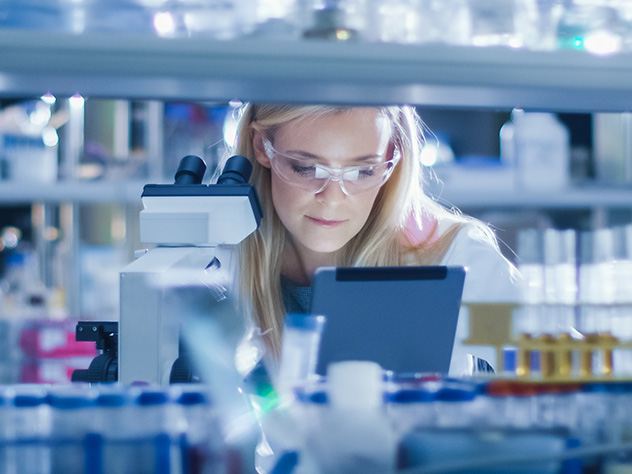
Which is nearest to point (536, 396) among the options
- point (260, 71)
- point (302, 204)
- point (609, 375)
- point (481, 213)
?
point (609, 375)

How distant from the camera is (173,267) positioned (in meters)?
0.68

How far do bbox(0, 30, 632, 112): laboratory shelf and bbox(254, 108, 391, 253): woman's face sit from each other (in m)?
0.85

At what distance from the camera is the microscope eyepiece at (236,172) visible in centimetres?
80

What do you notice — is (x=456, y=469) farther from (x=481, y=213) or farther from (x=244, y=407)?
(x=481, y=213)

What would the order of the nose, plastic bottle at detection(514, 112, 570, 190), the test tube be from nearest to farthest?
1. the test tube
2. the nose
3. plastic bottle at detection(514, 112, 570, 190)

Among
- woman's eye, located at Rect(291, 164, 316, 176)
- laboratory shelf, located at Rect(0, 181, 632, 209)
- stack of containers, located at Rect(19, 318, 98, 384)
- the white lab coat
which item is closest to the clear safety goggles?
woman's eye, located at Rect(291, 164, 316, 176)

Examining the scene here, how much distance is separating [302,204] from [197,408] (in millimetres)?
1036

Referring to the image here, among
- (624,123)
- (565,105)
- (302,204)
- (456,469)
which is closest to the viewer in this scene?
(456,469)

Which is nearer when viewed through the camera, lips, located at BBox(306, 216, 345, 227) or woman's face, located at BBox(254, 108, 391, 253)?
woman's face, located at BBox(254, 108, 391, 253)

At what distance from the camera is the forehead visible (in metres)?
1.46

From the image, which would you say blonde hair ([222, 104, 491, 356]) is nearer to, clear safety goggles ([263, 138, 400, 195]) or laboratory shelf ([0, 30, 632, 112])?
clear safety goggles ([263, 138, 400, 195])

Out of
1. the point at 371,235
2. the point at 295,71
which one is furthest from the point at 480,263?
the point at 295,71

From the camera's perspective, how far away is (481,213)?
3205 millimetres

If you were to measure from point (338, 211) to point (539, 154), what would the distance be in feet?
5.09
